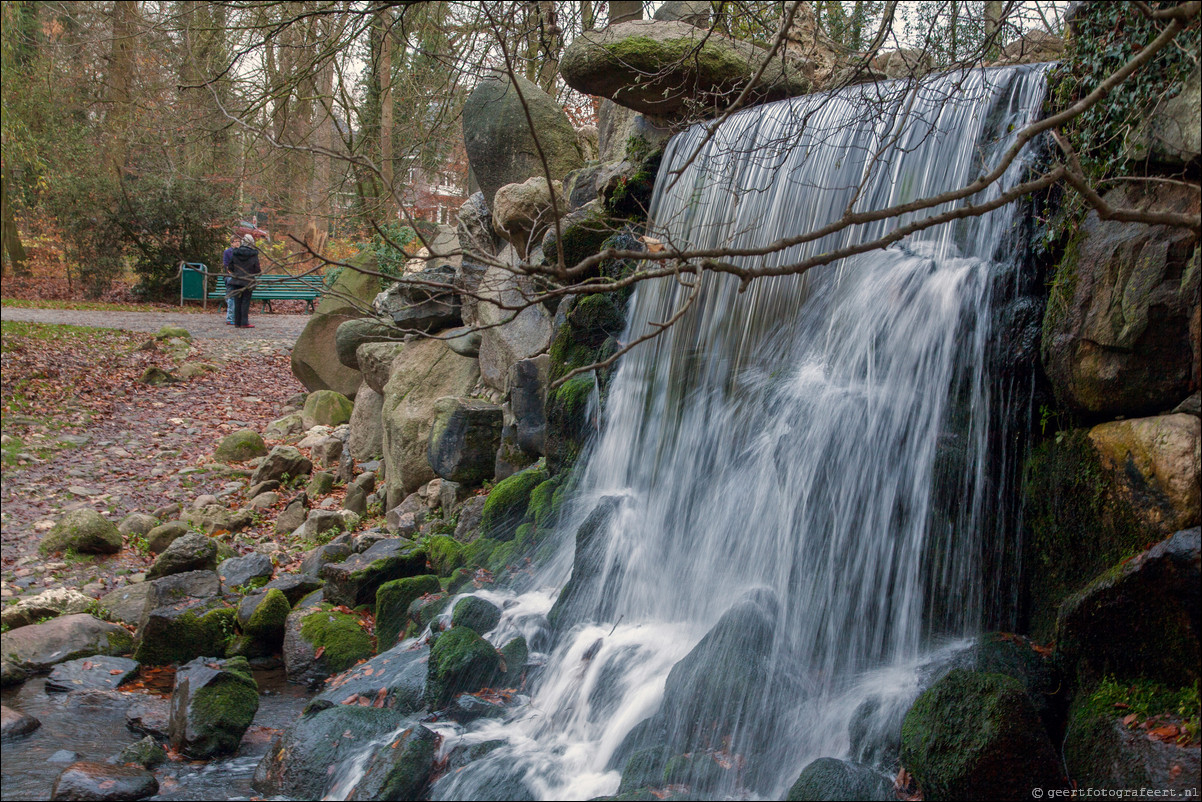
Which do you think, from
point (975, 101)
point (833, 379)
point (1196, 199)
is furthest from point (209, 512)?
point (1196, 199)

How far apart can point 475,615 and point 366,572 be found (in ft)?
4.86

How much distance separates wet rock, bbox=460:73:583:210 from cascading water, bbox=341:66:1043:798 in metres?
3.85

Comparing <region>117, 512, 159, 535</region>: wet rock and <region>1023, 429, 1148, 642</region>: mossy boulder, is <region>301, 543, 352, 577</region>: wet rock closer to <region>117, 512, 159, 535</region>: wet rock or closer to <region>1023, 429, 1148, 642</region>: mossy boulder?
<region>117, 512, 159, 535</region>: wet rock

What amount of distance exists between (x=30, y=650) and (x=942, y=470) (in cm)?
643

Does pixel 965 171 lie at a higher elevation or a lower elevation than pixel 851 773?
higher

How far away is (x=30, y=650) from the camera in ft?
20.1

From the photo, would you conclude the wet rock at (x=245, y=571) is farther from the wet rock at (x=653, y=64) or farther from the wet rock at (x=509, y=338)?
the wet rock at (x=653, y=64)

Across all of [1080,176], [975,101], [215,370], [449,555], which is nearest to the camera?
[1080,176]

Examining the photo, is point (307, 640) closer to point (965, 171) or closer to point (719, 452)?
point (719, 452)

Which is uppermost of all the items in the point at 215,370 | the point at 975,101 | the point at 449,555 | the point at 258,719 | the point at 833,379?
the point at 975,101

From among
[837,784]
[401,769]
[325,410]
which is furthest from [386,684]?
[325,410]

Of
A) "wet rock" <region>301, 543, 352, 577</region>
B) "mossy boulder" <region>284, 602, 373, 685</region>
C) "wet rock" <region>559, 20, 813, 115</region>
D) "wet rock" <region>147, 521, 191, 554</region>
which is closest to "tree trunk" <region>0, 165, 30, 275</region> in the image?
"wet rock" <region>147, 521, 191, 554</region>

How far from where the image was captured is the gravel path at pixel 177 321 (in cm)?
1395

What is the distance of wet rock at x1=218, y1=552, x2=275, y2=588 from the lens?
749 cm
